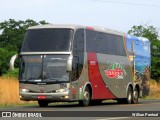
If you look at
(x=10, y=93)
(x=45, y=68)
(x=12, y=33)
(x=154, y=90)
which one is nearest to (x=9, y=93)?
(x=10, y=93)

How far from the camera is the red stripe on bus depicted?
2775 centimetres

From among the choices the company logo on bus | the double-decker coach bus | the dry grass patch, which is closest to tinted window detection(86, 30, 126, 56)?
the double-decker coach bus

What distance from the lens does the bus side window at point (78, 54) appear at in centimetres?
2612

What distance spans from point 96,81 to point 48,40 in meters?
3.84

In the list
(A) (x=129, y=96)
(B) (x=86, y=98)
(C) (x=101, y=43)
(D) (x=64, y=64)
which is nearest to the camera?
(D) (x=64, y=64)

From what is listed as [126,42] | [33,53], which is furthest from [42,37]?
[126,42]

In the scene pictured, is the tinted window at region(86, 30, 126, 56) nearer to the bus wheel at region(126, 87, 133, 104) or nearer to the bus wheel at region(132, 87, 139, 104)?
the bus wheel at region(126, 87, 133, 104)

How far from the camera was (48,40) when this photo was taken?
26.1 m

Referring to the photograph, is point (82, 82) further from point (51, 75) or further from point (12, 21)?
point (12, 21)

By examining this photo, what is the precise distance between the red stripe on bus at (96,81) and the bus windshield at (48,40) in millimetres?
1973

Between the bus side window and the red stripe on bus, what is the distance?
2.84 ft

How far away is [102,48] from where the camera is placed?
28.9 metres

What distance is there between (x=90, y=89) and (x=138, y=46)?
7.02 m

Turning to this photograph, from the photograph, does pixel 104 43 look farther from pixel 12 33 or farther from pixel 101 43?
pixel 12 33
